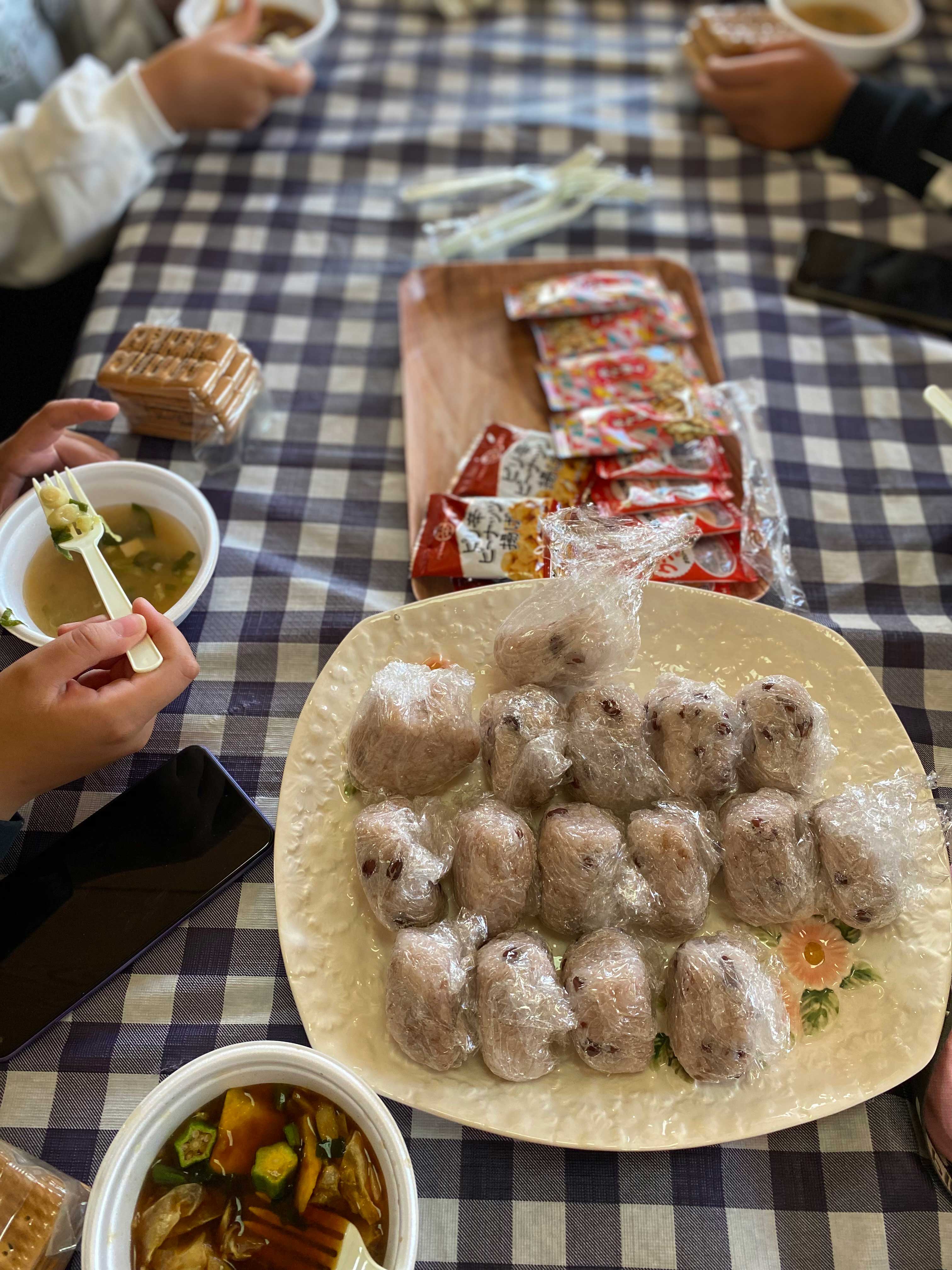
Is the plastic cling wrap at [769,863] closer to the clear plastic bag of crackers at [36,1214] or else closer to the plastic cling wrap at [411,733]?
the plastic cling wrap at [411,733]

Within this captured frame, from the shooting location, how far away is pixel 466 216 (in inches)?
64.1

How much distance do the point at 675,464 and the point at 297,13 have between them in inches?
52.1

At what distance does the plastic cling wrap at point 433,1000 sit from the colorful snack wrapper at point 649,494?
2.04ft

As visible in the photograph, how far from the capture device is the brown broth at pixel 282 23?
1.74 metres

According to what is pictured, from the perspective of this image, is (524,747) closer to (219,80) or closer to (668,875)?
(668,875)

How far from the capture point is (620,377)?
1341 millimetres

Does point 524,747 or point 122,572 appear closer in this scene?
point 524,747

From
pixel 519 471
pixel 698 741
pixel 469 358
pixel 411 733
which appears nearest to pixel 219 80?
pixel 469 358

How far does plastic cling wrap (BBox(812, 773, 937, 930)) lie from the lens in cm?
86

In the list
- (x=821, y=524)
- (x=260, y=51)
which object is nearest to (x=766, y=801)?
(x=821, y=524)

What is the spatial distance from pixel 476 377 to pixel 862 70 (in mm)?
1102

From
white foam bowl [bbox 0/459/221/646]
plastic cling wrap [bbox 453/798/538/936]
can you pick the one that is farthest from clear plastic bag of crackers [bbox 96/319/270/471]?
plastic cling wrap [bbox 453/798/538/936]

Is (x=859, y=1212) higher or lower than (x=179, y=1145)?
lower

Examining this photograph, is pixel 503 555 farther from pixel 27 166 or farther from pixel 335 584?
pixel 27 166
